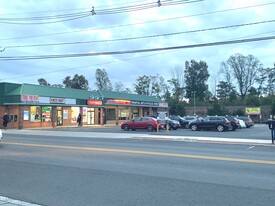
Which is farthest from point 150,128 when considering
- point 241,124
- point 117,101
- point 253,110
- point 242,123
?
point 253,110

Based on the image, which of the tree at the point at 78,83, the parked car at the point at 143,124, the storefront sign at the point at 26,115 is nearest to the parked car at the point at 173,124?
the parked car at the point at 143,124

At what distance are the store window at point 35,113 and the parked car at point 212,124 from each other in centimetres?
1781

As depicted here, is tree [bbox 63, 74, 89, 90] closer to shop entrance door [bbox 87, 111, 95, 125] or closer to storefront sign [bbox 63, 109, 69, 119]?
shop entrance door [bbox 87, 111, 95, 125]

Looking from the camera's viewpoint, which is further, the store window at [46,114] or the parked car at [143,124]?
the store window at [46,114]

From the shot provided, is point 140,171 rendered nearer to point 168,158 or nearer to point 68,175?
point 68,175

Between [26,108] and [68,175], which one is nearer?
[68,175]

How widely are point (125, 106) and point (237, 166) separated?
1808 inches

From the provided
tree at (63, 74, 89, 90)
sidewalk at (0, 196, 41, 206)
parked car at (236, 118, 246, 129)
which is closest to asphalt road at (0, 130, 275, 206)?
sidewalk at (0, 196, 41, 206)

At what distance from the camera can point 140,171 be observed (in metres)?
10.4

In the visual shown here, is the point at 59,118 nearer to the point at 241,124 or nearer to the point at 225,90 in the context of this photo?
the point at 241,124

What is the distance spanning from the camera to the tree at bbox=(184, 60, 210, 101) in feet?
373

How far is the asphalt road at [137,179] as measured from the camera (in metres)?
7.18

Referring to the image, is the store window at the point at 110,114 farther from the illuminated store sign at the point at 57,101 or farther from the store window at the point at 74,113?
the illuminated store sign at the point at 57,101

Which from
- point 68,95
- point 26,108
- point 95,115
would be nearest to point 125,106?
Answer: point 95,115
